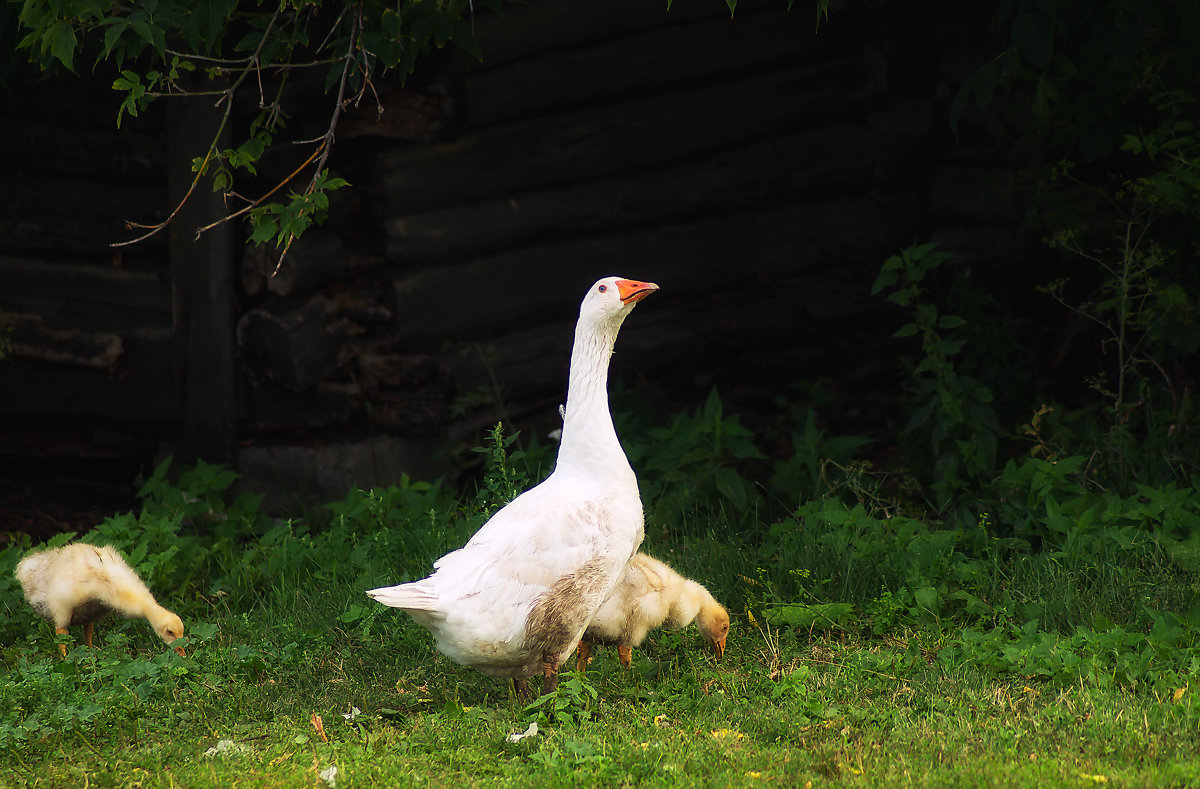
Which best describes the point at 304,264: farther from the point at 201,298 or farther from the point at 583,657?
the point at 583,657

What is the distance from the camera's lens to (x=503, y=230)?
6988mm

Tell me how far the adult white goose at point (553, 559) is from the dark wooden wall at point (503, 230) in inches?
109

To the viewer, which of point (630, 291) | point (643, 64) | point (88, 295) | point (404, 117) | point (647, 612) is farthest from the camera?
point (643, 64)

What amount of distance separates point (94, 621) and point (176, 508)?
1.31 m

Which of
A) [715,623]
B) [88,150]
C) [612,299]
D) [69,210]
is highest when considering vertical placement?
[88,150]

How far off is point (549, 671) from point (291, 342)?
10.5 ft

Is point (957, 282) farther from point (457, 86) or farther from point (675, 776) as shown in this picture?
point (675, 776)

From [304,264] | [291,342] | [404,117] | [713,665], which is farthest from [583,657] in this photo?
[404,117]

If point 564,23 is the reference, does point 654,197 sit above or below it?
below

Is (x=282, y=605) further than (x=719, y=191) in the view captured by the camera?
No

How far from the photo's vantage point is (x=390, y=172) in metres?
6.53

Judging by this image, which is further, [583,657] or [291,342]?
[291,342]

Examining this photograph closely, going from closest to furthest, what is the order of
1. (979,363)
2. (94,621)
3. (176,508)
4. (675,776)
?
1. (675,776)
2. (94,621)
3. (176,508)
4. (979,363)

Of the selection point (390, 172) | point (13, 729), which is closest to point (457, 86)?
point (390, 172)
